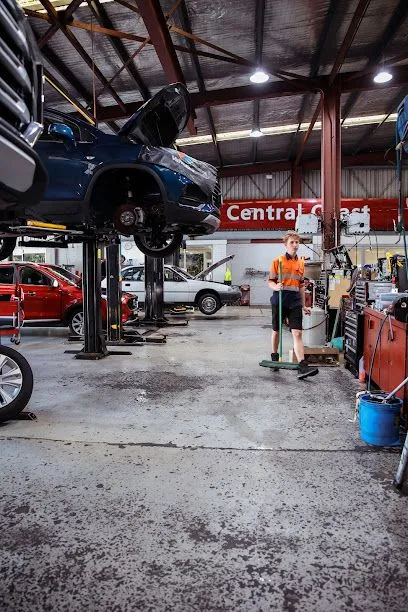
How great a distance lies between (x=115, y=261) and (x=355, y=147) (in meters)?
12.7

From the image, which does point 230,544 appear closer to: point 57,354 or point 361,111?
point 57,354

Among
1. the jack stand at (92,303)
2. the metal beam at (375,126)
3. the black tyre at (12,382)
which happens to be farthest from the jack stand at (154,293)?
the metal beam at (375,126)

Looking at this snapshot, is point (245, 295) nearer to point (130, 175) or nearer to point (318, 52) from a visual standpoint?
point (318, 52)

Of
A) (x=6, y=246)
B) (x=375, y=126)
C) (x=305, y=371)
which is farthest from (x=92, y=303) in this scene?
(x=375, y=126)

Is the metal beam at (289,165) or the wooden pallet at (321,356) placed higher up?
the metal beam at (289,165)

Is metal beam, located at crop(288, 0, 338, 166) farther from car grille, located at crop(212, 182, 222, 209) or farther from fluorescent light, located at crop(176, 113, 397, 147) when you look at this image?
car grille, located at crop(212, 182, 222, 209)

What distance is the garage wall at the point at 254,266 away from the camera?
1667 cm

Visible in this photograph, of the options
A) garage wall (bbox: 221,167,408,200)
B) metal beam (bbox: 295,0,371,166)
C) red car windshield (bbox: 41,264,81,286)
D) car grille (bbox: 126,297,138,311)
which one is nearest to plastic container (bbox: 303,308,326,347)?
car grille (bbox: 126,297,138,311)

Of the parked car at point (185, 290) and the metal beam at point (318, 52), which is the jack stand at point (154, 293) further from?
the metal beam at point (318, 52)

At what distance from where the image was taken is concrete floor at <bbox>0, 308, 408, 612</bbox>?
1622 millimetres

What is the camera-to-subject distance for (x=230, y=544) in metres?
1.89

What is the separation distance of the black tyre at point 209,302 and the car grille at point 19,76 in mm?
10271

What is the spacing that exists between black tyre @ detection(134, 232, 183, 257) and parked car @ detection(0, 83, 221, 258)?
0.78m

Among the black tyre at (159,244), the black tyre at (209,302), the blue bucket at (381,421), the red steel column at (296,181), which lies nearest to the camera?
the blue bucket at (381,421)
